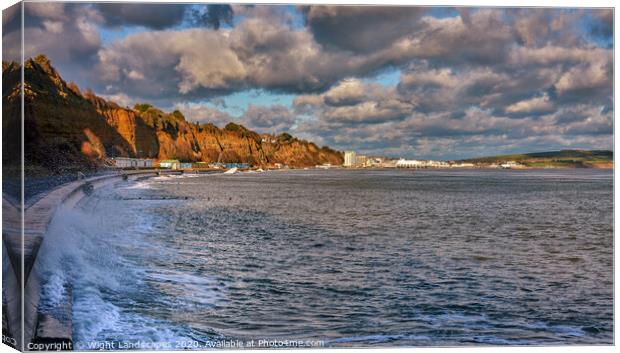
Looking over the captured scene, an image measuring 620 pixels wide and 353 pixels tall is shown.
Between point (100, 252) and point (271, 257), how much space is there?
139 inches

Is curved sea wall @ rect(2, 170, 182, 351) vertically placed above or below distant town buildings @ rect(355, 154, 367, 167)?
below

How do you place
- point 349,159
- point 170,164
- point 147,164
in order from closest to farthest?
point 349,159 < point 147,164 < point 170,164

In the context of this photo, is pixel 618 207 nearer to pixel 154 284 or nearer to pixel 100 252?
pixel 154 284

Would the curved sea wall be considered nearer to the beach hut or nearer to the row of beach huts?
the row of beach huts

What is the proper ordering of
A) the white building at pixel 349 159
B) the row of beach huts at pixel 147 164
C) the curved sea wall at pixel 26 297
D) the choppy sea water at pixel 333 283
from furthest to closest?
the row of beach huts at pixel 147 164 → the white building at pixel 349 159 → the choppy sea water at pixel 333 283 → the curved sea wall at pixel 26 297

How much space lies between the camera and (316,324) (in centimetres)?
809

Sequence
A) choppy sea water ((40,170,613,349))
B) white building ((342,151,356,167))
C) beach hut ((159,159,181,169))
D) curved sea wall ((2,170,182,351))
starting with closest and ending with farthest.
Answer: curved sea wall ((2,170,182,351))
choppy sea water ((40,170,613,349))
white building ((342,151,356,167))
beach hut ((159,159,181,169))

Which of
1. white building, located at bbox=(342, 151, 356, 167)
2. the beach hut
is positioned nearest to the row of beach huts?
the beach hut

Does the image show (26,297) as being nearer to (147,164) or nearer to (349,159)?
(349,159)

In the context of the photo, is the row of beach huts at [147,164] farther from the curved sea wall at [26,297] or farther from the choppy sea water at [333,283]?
the curved sea wall at [26,297]

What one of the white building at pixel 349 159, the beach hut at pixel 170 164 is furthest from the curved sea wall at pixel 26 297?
the beach hut at pixel 170 164

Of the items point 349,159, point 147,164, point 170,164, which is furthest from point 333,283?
point 170,164

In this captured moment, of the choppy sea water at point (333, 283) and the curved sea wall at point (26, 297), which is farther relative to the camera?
the choppy sea water at point (333, 283)

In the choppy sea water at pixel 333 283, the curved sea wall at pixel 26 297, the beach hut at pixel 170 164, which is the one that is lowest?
the choppy sea water at pixel 333 283
